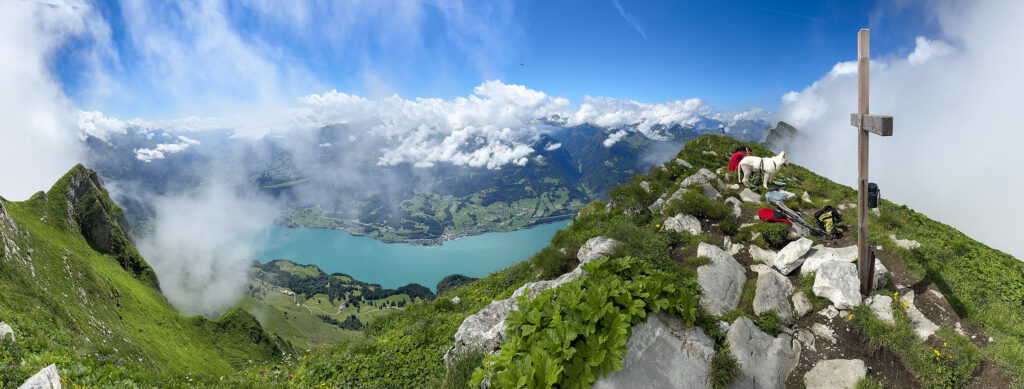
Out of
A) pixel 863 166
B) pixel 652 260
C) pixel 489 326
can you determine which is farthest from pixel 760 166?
pixel 489 326

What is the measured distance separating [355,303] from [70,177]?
128m

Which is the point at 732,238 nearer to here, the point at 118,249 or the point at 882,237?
the point at 882,237

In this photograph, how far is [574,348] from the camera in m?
5.13

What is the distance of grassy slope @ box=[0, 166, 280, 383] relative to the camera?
1262cm

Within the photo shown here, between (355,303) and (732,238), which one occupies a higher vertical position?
(732,238)

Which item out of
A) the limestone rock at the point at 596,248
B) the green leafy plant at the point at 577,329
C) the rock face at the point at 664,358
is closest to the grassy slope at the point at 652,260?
the limestone rock at the point at 596,248

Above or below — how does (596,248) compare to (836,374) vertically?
above

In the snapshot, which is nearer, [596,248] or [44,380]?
[44,380]

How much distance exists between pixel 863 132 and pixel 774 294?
152 inches

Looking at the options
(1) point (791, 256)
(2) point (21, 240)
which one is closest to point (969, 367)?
(1) point (791, 256)

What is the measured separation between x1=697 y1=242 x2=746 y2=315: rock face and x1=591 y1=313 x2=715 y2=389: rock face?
2164mm

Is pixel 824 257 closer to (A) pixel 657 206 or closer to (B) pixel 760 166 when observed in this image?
(A) pixel 657 206

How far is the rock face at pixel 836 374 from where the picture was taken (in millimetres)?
6273

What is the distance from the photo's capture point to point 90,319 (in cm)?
2717
